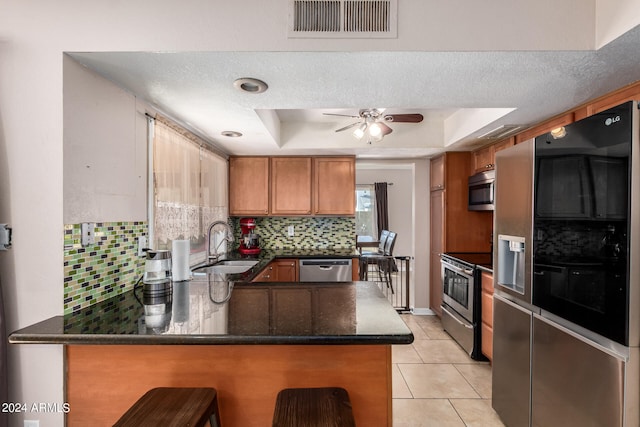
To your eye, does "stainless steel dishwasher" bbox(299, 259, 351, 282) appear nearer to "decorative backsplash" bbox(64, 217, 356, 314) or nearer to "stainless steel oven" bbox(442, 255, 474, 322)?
"stainless steel oven" bbox(442, 255, 474, 322)

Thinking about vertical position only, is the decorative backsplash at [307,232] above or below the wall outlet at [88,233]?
below

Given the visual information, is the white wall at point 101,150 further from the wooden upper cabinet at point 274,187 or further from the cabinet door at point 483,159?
the cabinet door at point 483,159

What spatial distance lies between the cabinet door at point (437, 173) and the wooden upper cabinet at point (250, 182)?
222 cm

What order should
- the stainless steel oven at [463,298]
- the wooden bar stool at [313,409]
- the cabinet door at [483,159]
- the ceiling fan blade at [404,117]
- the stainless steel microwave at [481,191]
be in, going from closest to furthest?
1. the wooden bar stool at [313,409]
2. the ceiling fan blade at [404,117]
3. the stainless steel oven at [463,298]
4. the stainless steel microwave at [481,191]
5. the cabinet door at [483,159]

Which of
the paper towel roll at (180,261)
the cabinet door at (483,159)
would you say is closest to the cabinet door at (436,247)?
the cabinet door at (483,159)

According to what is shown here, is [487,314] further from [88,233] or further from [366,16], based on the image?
[88,233]

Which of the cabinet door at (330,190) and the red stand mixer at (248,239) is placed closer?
the red stand mixer at (248,239)

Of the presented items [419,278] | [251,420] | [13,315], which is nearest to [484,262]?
[419,278]

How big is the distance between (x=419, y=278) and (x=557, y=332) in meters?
2.69

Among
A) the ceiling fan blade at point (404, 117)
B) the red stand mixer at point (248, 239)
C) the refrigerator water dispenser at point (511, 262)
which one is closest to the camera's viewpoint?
the refrigerator water dispenser at point (511, 262)

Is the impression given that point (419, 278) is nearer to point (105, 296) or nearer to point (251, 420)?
point (251, 420)

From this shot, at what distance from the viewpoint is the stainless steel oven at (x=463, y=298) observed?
2842mm

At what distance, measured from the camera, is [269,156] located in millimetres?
3842

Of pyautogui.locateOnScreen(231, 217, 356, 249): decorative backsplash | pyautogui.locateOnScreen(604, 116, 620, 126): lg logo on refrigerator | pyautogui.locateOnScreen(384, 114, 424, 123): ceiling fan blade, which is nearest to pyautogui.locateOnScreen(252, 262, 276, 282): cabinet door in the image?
pyautogui.locateOnScreen(231, 217, 356, 249): decorative backsplash
